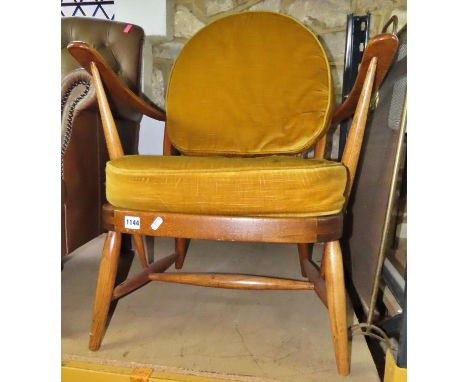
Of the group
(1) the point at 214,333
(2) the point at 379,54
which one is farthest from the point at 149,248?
(2) the point at 379,54

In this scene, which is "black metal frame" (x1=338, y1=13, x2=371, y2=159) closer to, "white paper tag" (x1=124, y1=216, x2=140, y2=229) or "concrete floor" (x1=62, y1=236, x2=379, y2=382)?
"concrete floor" (x1=62, y1=236, x2=379, y2=382)

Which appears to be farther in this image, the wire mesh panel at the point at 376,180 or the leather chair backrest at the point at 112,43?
the leather chair backrest at the point at 112,43

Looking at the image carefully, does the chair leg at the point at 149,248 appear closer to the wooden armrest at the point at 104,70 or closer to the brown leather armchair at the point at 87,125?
the brown leather armchair at the point at 87,125

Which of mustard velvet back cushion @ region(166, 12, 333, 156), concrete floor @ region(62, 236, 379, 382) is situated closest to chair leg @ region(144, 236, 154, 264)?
concrete floor @ region(62, 236, 379, 382)

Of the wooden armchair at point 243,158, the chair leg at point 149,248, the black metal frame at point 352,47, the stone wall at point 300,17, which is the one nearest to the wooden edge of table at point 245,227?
the wooden armchair at point 243,158

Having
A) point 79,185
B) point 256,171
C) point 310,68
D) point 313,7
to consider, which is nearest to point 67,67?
point 79,185

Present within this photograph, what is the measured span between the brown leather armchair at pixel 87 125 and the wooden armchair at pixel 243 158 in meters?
0.18

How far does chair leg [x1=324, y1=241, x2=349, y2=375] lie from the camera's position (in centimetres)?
73

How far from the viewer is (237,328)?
939 millimetres

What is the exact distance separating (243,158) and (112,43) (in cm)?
82

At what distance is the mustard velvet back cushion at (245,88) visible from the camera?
44.4 inches

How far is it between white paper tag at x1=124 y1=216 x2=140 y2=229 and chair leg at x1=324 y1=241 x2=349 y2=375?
0.39m
